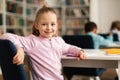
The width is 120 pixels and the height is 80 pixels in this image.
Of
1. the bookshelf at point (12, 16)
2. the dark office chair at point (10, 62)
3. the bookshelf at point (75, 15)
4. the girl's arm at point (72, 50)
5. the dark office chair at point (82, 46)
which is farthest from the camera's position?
the bookshelf at point (75, 15)

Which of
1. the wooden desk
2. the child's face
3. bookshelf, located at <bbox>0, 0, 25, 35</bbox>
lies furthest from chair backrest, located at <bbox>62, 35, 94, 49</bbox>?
bookshelf, located at <bbox>0, 0, 25, 35</bbox>

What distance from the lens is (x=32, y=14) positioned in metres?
7.91

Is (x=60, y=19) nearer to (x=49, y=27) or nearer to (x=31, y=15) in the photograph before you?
(x=31, y=15)

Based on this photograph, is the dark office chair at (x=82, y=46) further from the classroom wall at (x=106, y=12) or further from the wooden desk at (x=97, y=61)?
the classroom wall at (x=106, y=12)

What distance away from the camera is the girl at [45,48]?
1822mm

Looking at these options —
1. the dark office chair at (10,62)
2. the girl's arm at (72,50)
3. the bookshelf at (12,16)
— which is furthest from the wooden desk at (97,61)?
the bookshelf at (12,16)

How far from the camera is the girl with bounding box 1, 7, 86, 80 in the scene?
71.7 inches

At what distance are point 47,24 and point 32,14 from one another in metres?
6.08

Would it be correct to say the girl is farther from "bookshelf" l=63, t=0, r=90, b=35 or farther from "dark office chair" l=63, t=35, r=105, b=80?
"bookshelf" l=63, t=0, r=90, b=35

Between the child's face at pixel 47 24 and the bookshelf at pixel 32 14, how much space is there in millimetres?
4371

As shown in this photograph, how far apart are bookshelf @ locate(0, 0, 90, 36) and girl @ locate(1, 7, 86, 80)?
437 centimetres

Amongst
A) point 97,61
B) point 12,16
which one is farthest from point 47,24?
point 12,16

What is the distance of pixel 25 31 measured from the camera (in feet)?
24.8

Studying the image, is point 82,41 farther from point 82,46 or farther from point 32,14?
point 32,14
